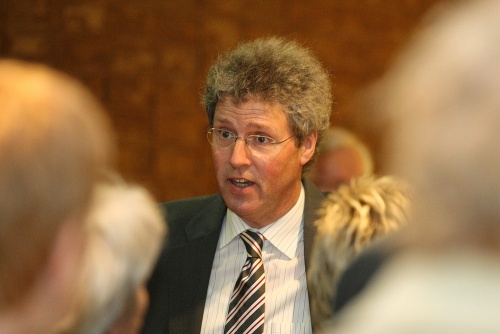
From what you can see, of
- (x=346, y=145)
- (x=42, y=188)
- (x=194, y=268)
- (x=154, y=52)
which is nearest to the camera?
(x=42, y=188)

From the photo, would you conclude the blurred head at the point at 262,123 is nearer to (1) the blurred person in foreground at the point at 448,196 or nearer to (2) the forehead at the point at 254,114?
(2) the forehead at the point at 254,114

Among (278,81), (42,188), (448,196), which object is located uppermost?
(278,81)

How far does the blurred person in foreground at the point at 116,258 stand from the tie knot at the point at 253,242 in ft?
4.27

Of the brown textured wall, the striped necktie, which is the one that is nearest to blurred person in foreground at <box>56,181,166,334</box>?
the striped necktie

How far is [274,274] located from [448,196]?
1873 mm

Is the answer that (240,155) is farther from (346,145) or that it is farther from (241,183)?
(346,145)

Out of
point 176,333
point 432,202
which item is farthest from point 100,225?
point 176,333

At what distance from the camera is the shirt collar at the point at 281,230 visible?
8.98ft

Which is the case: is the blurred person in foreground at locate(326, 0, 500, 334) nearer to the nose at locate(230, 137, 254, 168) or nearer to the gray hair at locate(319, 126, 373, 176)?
the nose at locate(230, 137, 254, 168)

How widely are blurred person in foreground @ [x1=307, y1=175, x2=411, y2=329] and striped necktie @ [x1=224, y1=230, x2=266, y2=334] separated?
0.38m

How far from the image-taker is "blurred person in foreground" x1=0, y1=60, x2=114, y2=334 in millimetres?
985

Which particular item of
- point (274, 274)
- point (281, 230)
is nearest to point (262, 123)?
point (281, 230)

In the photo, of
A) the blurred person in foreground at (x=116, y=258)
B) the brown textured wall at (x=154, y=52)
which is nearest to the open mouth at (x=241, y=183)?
the blurred person in foreground at (x=116, y=258)

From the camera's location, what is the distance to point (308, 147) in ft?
9.98
